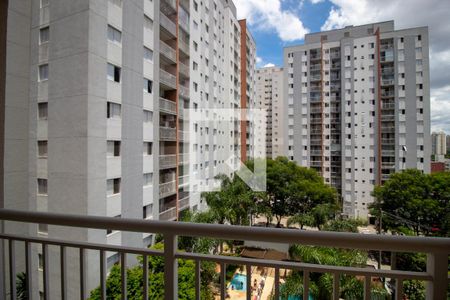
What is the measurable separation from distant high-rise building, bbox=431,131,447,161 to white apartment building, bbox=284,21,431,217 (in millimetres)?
59

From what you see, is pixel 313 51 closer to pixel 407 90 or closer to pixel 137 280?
pixel 407 90

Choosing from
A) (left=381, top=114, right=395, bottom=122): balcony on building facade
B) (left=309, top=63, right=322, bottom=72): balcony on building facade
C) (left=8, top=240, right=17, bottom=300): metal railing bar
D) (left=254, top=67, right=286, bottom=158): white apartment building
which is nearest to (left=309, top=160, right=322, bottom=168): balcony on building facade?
(left=254, top=67, right=286, bottom=158): white apartment building

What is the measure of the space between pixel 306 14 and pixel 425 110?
41.3 inches

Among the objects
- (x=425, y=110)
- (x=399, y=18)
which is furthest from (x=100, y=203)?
(x=399, y=18)

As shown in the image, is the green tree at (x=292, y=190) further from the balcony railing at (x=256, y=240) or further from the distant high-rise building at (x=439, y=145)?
the balcony railing at (x=256, y=240)

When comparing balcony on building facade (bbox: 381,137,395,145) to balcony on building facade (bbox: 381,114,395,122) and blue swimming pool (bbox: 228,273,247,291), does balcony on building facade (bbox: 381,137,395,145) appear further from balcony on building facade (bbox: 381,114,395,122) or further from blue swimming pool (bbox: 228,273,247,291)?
blue swimming pool (bbox: 228,273,247,291)

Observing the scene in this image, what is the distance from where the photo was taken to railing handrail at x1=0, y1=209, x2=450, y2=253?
76 centimetres

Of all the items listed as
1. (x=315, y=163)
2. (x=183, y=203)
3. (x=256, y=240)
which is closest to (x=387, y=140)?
(x=315, y=163)

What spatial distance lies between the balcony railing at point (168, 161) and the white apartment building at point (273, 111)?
0.96 metres

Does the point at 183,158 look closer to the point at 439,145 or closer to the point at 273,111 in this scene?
the point at 273,111

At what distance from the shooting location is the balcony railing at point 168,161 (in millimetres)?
2611

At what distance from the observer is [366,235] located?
0.79 m

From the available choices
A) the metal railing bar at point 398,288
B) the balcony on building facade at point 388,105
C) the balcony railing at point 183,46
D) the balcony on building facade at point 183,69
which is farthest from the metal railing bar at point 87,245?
the balcony railing at point 183,46

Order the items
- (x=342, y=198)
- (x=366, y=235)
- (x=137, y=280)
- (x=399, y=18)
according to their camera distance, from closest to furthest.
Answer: (x=366, y=235) < (x=137, y=280) < (x=399, y=18) < (x=342, y=198)
